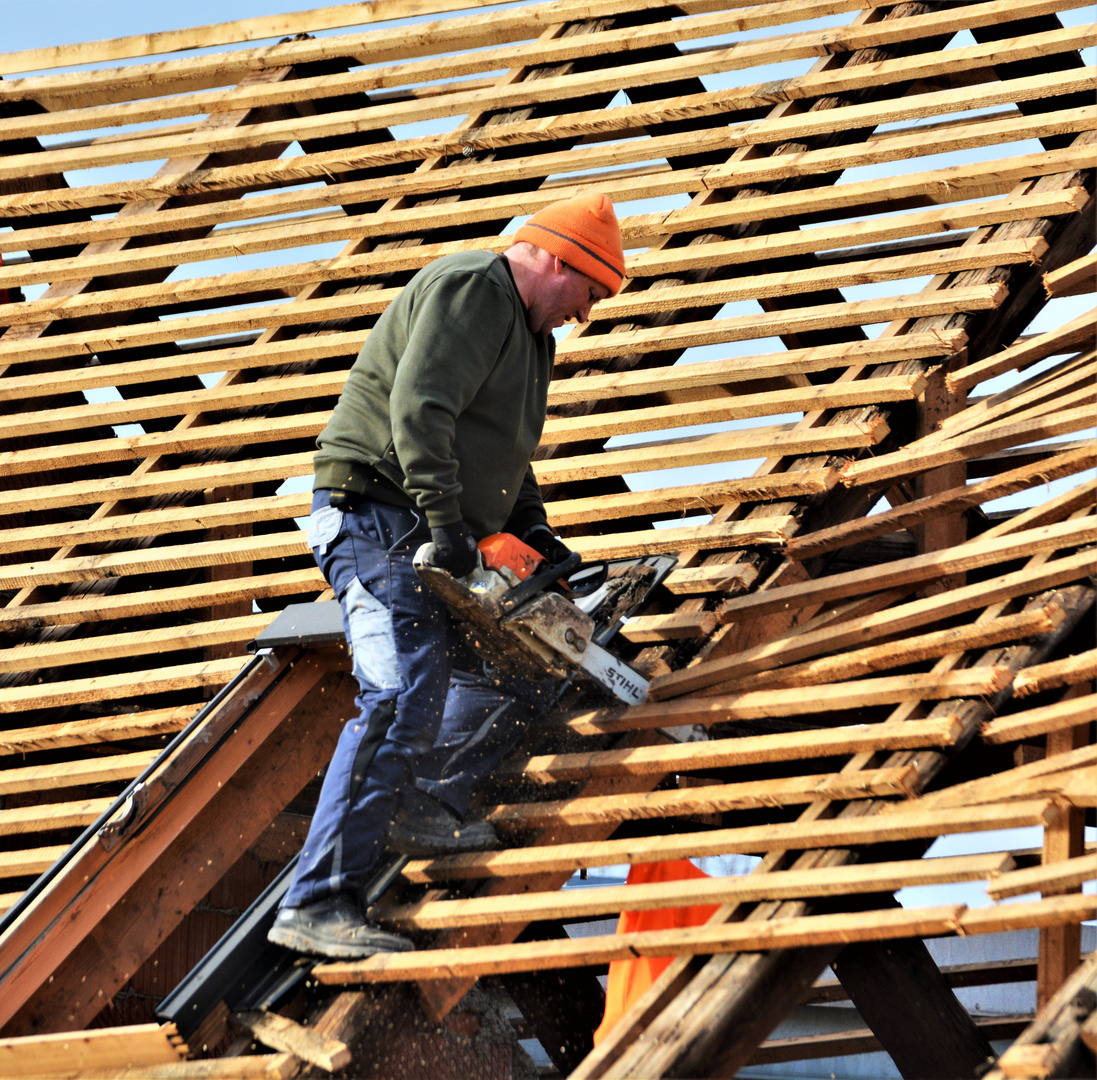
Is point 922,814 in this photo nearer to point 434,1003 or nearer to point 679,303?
point 434,1003

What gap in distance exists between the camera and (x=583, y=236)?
3.26 metres

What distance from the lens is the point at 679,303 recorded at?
4.62 m

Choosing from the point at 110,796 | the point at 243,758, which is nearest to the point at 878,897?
the point at 243,758


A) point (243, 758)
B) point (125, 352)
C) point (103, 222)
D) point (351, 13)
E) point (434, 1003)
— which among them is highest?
point (351, 13)

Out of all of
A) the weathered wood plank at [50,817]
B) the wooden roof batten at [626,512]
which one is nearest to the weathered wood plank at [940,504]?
the wooden roof batten at [626,512]

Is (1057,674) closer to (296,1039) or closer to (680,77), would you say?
(296,1039)

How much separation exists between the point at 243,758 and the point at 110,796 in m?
1.21

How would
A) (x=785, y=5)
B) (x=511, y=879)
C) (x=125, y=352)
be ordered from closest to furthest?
(x=511, y=879) → (x=785, y=5) → (x=125, y=352)

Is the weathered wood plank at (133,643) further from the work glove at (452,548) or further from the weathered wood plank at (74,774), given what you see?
the work glove at (452,548)

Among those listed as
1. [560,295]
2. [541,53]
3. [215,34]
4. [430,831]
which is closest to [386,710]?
[430,831]

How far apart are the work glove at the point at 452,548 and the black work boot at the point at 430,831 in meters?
0.58

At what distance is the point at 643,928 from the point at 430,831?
87 centimetres

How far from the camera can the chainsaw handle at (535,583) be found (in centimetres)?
316

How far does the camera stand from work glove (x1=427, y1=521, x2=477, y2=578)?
3012 mm
